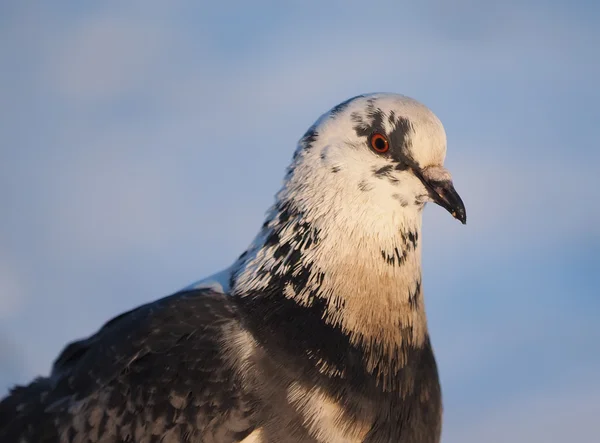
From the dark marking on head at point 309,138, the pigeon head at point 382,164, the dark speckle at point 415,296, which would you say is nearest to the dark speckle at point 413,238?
Result: the pigeon head at point 382,164

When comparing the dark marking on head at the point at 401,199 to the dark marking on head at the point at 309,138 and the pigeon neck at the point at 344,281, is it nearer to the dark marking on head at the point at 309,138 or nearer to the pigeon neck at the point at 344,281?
the pigeon neck at the point at 344,281

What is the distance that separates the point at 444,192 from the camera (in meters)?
9.98

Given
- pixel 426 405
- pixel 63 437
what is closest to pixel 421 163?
pixel 426 405

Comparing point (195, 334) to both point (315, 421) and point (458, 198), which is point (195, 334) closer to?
point (315, 421)

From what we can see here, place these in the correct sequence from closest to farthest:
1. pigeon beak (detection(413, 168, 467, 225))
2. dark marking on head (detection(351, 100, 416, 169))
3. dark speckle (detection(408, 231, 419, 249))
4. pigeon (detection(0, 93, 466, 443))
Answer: pigeon (detection(0, 93, 466, 443)), pigeon beak (detection(413, 168, 467, 225)), dark marking on head (detection(351, 100, 416, 169)), dark speckle (detection(408, 231, 419, 249))

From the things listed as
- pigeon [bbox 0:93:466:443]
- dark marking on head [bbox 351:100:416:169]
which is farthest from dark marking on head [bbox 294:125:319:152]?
dark marking on head [bbox 351:100:416:169]

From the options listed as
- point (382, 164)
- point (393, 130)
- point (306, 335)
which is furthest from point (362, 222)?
point (306, 335)

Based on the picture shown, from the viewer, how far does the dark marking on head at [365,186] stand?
10.0 m

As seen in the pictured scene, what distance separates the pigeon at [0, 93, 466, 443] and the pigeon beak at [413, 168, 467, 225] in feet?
0.04

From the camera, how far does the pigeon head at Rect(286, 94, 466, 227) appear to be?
10.0 m

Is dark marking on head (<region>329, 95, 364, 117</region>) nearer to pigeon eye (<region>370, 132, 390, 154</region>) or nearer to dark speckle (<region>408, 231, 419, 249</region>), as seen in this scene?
pigeon eye (<region>370, 132, 390, 154</region>)

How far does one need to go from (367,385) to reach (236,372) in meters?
1.05

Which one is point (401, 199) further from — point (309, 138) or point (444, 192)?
point (309, 138)

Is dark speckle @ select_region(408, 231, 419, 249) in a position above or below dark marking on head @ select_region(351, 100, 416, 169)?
below
